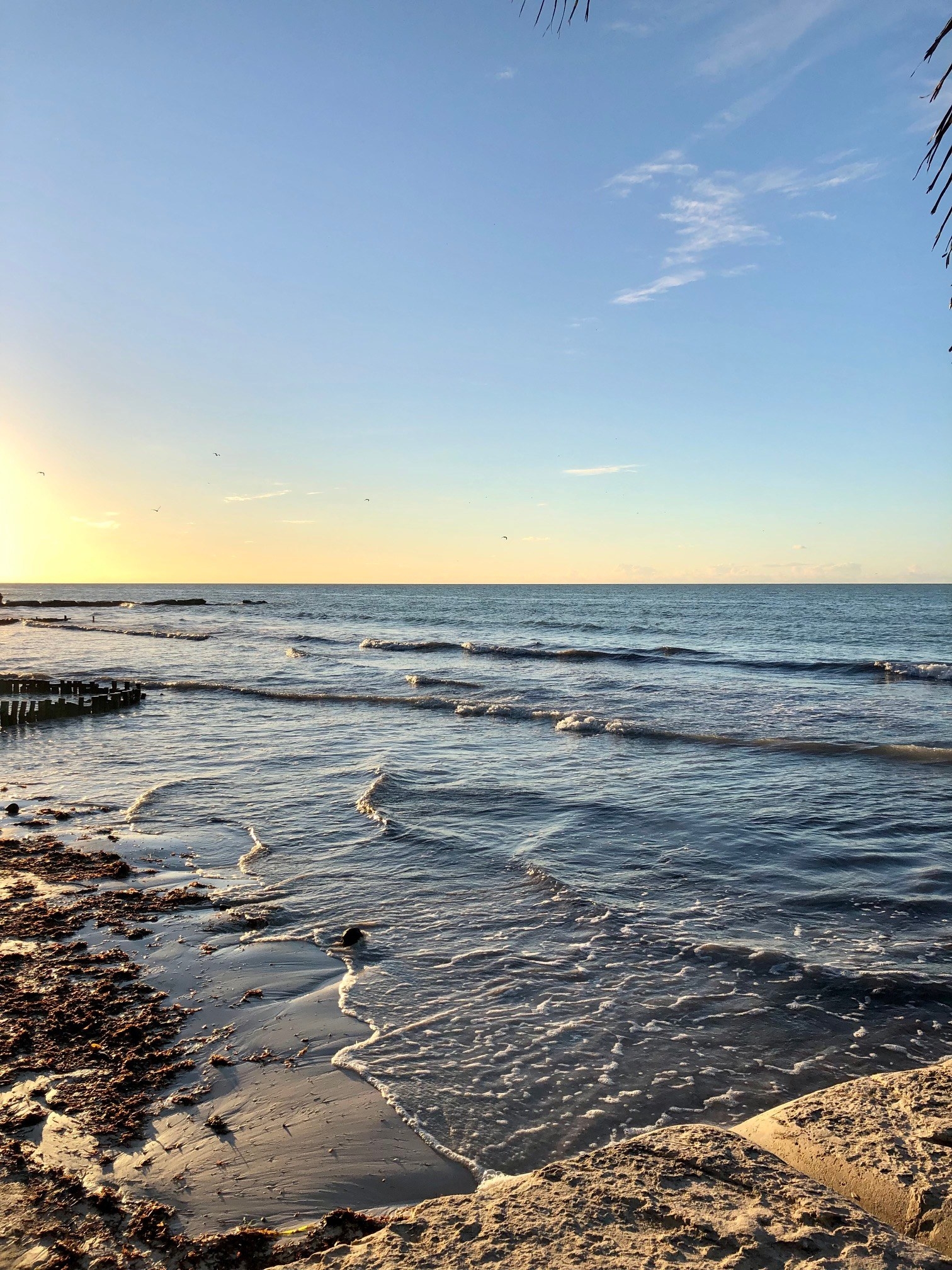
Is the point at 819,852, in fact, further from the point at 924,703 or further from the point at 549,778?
the point at 924,703

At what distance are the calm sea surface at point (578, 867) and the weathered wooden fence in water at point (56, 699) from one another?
1205 millimetres

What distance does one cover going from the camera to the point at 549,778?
511 inches

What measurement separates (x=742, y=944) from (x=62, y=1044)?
5.30 meters

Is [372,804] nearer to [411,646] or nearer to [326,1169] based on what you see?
[326,1169]

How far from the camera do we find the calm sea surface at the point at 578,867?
478 cm

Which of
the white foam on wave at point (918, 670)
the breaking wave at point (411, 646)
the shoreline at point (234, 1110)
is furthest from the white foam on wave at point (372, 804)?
the breaking wave at point (411, 646)

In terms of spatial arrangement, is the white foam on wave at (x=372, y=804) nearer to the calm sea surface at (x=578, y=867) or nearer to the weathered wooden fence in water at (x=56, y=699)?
the calm sea surface at (x=578, y=867)

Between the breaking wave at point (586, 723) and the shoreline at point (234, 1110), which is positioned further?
the breaking wave at point (586, 723)

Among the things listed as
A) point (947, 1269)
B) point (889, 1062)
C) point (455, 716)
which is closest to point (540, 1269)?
point (947, 1269)

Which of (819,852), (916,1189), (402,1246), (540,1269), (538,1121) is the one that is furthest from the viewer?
(819,852)

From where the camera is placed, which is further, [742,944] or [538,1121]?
[742,944]

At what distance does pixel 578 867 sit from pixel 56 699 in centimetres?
1864

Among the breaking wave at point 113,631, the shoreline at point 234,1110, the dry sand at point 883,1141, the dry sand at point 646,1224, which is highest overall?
the breaking wave at point 113,631

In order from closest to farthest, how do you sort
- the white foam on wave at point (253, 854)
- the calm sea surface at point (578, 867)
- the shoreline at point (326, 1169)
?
the shoreline at point (326, 1169)
the calm sea surface at point (578, 867)
the white foam on wave at point (253, 854)
